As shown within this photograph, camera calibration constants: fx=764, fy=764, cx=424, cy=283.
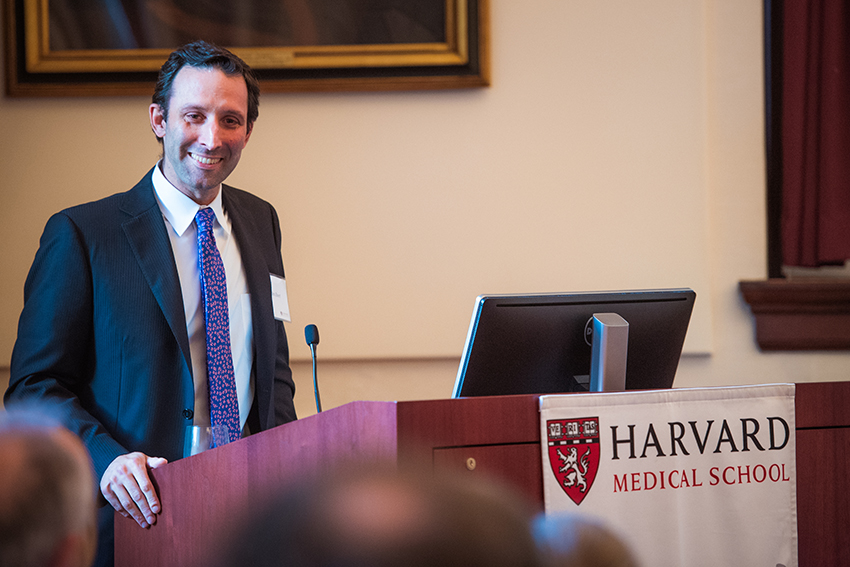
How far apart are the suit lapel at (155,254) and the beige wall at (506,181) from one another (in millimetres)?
917

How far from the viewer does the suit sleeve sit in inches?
62.2

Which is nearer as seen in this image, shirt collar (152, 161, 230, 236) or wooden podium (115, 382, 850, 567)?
wooden podium (115, 382, 850, 567)

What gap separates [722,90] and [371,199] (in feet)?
4.33

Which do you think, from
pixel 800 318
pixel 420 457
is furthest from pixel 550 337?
pixel 800 318

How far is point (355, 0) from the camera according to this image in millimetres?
2674

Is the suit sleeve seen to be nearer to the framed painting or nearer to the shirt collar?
the shirt collar

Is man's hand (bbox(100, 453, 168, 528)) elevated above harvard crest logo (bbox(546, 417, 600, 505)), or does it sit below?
below

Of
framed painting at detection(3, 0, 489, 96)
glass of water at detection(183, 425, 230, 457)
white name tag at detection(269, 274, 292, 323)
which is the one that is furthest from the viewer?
framed painting at detection(3, 0, 489, 96)

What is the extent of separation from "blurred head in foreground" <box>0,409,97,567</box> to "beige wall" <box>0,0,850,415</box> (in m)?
2.26

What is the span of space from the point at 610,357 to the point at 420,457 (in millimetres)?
489

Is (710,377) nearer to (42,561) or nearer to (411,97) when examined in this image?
(411,97)

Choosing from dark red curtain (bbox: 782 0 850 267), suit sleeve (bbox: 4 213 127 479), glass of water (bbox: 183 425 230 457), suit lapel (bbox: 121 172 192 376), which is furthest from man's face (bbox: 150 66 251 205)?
dark red curtain (bbox: 782 0 850 267)

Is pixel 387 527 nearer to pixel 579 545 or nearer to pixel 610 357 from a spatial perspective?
pixel 579 545

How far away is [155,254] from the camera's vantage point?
173 cm
